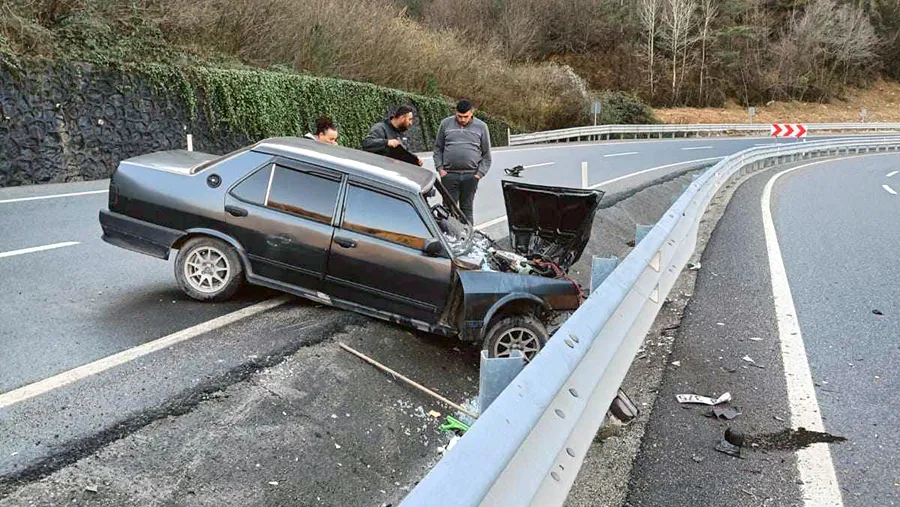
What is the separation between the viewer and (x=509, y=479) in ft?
7.87

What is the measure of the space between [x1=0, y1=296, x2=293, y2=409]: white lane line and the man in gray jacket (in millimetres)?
3307

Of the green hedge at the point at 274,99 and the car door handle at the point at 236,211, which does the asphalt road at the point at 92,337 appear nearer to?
the car door handle at the point at 236,211

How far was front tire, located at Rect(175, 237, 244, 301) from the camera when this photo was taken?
6.20 meters

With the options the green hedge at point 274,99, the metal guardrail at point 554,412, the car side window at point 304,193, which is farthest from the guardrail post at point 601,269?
the green hedge at point 274,99

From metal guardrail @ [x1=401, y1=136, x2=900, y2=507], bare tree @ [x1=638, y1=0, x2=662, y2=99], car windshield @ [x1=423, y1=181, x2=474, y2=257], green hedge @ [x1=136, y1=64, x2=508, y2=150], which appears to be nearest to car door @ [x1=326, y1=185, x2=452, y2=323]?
car windshield @ [x1=423, y1=181, x2=474, y2=257]

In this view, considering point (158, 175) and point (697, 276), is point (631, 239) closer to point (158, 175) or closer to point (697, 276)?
point (697, 276)

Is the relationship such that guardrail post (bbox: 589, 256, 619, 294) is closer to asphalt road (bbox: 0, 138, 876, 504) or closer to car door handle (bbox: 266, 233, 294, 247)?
asphalt road (bbox: 0, 138, 876, 504)

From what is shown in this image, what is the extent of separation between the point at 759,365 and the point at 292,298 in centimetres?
369

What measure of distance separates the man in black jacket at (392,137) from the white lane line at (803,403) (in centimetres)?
403

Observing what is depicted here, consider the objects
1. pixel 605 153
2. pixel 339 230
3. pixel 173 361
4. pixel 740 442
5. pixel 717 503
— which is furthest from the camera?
pixel 605 153

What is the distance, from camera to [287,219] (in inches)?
240

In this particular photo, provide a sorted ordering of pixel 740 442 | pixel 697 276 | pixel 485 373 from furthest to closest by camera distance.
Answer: pixel 697 276 → pixel 740 442 → pixel 485 373

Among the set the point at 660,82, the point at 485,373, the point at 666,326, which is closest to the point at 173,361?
the point at 485,373

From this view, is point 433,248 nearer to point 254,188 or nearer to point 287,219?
point 287,219
